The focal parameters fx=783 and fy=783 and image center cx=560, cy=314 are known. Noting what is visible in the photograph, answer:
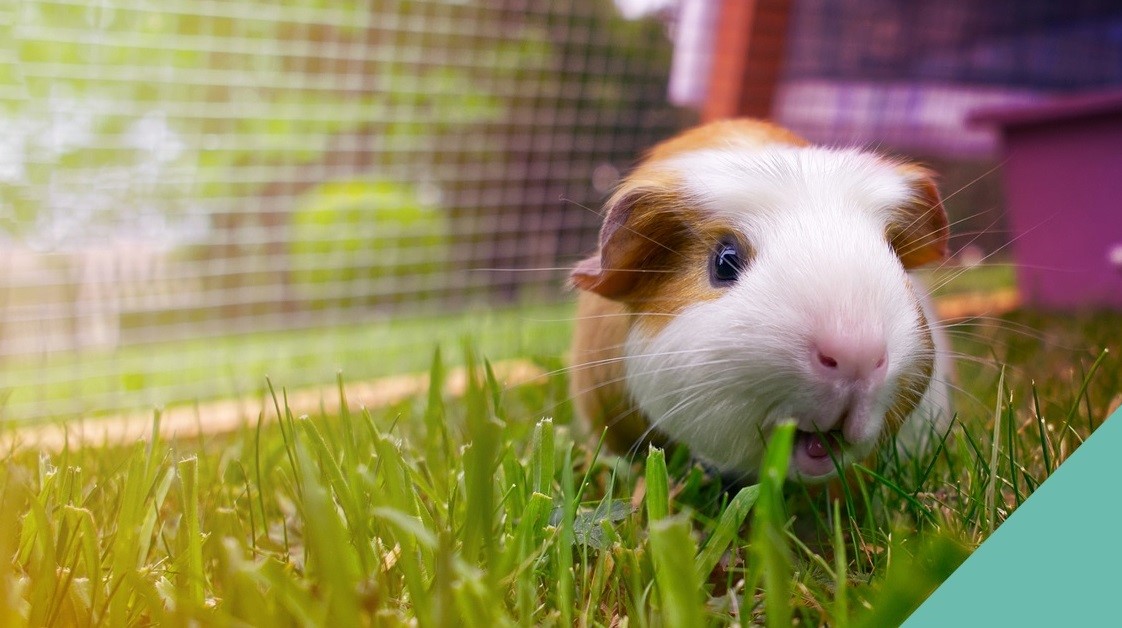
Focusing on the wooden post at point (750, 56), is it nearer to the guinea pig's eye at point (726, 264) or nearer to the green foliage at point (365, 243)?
the green foliage at point (365, 243)

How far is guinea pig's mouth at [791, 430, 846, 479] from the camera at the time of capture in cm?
86

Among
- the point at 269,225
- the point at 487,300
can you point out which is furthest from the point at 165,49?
the point at 487,300

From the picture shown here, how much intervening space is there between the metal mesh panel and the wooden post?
1.08 feet

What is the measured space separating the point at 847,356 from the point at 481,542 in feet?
1.27

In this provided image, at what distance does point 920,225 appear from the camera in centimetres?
104

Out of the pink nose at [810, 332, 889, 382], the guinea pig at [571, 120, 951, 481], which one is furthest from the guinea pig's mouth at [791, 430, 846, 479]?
the pink nose at [810, 332, 889, 382]

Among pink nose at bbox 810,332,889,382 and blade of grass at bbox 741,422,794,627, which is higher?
pink nose at bbox 810,332,889,382

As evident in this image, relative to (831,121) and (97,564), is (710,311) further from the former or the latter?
(831,121)

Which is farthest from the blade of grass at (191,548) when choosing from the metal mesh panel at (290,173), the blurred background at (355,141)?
the metal mesh panel at (290,173)

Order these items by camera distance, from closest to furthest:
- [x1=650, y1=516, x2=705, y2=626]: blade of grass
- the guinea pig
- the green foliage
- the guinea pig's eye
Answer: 1. [x1=650, y1=516, x2=705, y2=626]: blade of grass
2. the guinea pig
3. the guinea pig's eye
4. the green foliage

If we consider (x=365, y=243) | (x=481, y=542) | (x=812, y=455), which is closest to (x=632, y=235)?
(x=812, y=455)

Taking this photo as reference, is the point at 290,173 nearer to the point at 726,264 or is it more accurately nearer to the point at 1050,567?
the point at 726,264

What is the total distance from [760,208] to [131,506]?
73 cm

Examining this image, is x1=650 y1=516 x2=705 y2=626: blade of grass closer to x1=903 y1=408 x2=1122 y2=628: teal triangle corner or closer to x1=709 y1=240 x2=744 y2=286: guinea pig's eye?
x1=903 y1=408 x2=1122 y2=628: teal triangle corner
